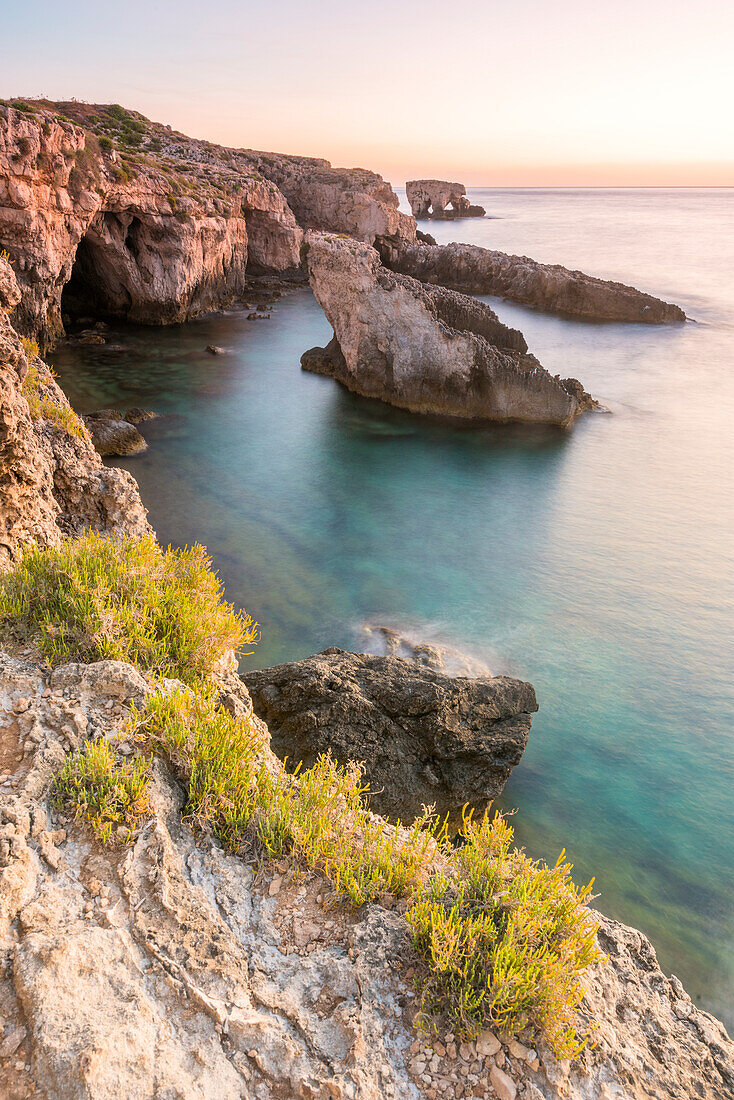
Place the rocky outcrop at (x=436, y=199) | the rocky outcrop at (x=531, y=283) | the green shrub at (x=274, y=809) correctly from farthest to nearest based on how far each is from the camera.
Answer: the rocky outcrop at (x=436, y=199)
the rocky outcrop at (x=531, y=283)
the green shrub at (x=274, y=809)

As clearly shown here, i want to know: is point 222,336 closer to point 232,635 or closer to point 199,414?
point 199,414

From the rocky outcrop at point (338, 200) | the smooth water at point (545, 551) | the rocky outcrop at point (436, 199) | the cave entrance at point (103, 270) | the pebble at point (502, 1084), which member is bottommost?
the smooth water at point (545, 551)

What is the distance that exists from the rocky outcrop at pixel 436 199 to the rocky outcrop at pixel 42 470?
120m

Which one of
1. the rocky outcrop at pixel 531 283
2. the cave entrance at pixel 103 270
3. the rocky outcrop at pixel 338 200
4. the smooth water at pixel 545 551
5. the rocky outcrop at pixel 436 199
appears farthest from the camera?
the rocky outcrop at pixel 436 199

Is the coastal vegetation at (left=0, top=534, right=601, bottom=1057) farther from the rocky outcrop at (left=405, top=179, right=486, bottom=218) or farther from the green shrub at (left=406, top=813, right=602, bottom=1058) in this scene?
the rocky outcrop at (left=405, top=179, right=486, bottom=218)

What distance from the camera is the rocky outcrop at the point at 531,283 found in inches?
1705

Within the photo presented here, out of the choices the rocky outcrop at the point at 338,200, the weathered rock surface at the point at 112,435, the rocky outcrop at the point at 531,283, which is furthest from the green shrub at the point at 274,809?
the rocky outcrop at the point at 338,200

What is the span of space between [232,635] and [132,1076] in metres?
3.30

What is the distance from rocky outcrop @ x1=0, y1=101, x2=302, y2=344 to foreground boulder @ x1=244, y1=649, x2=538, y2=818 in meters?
23.3

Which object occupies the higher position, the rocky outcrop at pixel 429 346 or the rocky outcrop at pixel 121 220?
the rocky outcrop at pixel 121 220

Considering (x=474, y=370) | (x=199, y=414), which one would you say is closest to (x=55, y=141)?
(x=199, y=414)

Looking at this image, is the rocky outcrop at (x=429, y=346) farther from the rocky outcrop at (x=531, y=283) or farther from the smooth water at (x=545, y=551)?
the rocky outcrop at (x=531, y=283)

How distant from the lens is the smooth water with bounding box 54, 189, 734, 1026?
966 centimetres

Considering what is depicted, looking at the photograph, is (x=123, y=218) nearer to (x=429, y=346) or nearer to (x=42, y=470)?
(x=429, y=346)
